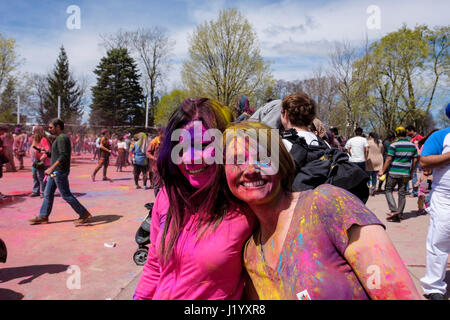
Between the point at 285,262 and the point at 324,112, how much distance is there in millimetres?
29584

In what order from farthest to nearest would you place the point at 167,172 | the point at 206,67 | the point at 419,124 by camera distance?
the point at 419,124 < the point at 206,67 < the point at 167,172

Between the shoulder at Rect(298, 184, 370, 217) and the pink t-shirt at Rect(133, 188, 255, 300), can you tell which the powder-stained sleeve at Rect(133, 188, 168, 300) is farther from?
the shoulder at Rect(298, 184, 370, 217)

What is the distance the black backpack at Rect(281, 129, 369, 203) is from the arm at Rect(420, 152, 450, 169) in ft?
7.25

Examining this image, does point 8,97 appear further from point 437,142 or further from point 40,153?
point 437,142

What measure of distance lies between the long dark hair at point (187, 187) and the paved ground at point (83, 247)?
2143mm

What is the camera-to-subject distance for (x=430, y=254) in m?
3.24

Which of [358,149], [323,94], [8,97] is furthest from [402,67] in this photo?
[8,97]

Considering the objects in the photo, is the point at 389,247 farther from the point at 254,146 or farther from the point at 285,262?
the point at 254,146

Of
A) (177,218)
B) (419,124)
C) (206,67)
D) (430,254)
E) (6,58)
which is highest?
(6,58)

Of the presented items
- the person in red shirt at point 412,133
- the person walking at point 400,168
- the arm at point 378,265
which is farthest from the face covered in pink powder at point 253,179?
the person in red shirt at point 412,133

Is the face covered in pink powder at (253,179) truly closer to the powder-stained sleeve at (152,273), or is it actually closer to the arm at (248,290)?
the arm at (248,290)

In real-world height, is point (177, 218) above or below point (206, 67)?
below

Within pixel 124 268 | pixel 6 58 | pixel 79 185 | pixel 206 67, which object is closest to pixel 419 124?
pixel 206 67
